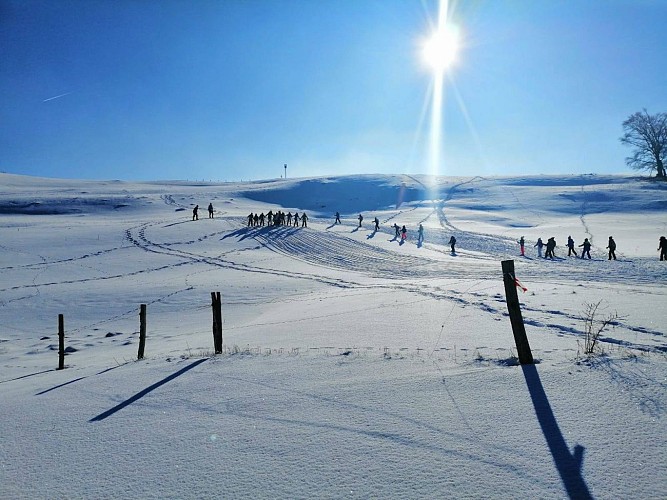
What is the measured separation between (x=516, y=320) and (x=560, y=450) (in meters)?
2.23

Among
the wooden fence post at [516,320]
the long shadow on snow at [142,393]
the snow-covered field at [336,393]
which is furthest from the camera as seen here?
the wooden fence post at [516,320]

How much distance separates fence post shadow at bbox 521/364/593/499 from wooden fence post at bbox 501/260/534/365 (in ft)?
2.46

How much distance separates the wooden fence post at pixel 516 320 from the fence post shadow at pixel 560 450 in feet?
2.46

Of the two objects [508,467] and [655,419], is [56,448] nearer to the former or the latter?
[508,467]

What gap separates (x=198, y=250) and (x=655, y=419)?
2964 centimetres

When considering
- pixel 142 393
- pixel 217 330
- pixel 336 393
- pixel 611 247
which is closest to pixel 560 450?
pixel 336 393

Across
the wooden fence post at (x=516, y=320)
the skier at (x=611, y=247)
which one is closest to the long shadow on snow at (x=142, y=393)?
the wooden fence post at (x=516, y=320)

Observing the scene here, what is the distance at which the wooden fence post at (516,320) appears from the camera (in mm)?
5164

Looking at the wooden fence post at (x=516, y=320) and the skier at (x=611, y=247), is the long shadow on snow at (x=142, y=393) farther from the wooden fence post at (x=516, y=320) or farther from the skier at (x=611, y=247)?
the skier at (x=611, y=247)

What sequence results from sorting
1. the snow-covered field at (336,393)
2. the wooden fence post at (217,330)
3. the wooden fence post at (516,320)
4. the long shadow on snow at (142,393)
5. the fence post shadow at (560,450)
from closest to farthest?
the fence post shadow at (560,450), the snow-covered field at (336,393), the long shadow on snow at (142,393), the wooden fence post at (516,320), the wooden fence post at (217,330)

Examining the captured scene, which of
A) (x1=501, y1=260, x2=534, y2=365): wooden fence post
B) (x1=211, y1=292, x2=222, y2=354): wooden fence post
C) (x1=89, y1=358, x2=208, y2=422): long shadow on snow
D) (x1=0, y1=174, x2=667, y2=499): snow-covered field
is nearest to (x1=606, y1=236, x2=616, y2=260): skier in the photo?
(x1=0, y1=174, x2=667, y2=499): snow-covered field

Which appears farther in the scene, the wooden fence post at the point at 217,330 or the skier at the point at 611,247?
the skier at the point at 611,247

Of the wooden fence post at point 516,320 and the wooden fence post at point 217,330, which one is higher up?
the wooden fence post at point 516,320

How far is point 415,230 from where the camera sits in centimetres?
4141
